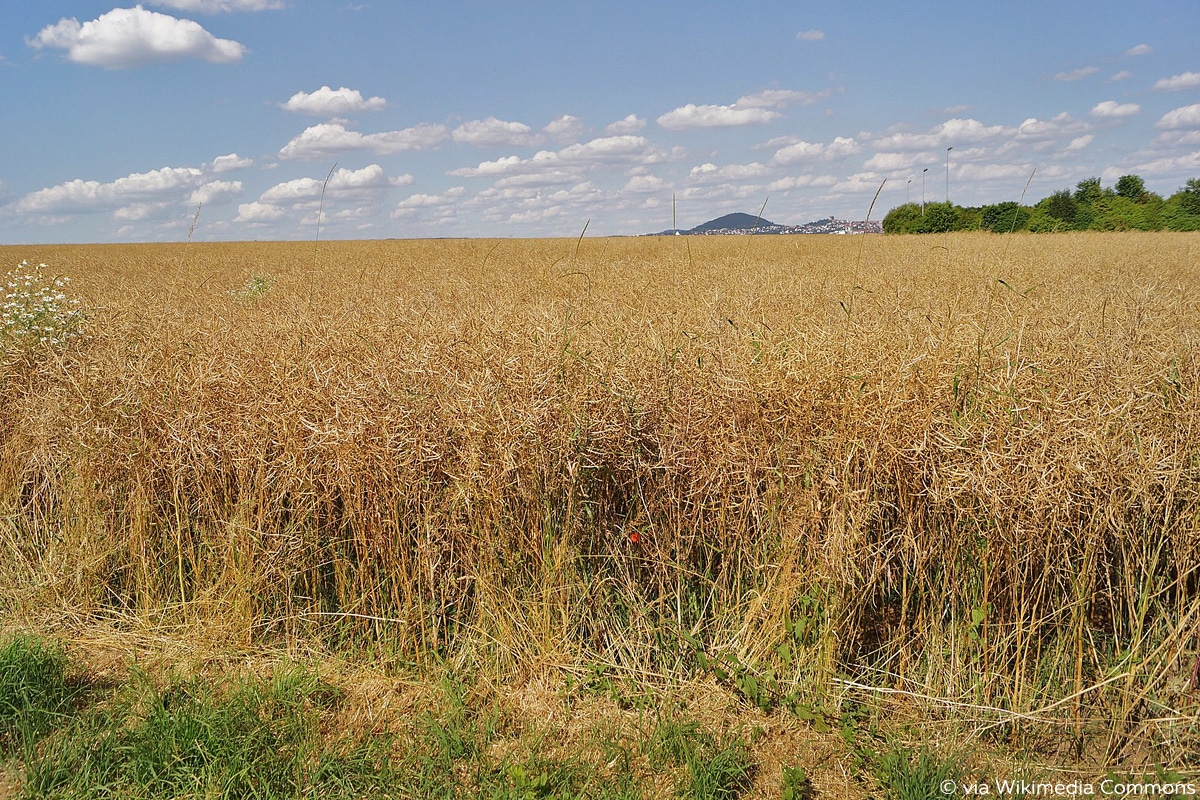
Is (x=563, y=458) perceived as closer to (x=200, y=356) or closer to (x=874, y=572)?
(x=874, y=572)

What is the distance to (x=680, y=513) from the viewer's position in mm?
2963

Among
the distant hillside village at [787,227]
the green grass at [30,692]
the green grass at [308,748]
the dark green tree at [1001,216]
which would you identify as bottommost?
the green grass at [308,748]

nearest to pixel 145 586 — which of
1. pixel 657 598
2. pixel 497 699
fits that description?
pixel 497 699

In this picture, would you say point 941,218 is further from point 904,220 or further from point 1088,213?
point 1088,213

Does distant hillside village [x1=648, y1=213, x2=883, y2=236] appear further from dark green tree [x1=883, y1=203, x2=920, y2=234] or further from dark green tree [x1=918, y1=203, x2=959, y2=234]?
dark green tree [x1=883, y1=203, x2=920, y2=234]

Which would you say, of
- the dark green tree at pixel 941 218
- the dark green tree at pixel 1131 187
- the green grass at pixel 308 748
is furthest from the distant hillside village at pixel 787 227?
the dark green tree at pixel 1131 187

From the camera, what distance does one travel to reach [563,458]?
2.85 meters

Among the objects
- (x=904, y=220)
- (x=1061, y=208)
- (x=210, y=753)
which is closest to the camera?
(x=210, y=753)

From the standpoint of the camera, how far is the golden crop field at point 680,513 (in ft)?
8.11

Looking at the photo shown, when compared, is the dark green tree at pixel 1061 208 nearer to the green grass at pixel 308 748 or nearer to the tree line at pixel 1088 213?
the tree line at pixel 1088 213

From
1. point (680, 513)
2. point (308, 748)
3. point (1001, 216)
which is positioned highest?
point (1001, 216)

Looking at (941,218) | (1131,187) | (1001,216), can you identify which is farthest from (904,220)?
(1131,187)

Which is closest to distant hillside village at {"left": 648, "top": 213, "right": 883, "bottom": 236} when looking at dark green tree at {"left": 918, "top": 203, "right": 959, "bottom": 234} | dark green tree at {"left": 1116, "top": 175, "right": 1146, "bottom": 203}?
dark green tree at {"left": 918, "top": 203, "right": 959, "bottom": 234}

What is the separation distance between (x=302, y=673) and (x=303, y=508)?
727 mm
